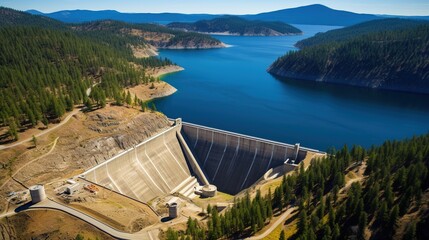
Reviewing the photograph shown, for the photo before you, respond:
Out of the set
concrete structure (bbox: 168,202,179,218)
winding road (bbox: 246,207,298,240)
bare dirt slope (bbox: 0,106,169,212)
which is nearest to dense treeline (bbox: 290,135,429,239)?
winding road (bbox: 246,207,298,240)

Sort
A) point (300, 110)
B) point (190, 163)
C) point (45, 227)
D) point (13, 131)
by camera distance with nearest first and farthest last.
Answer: point (45, 227) → point (13, 131) → point (190, 163) → point (300, 110)

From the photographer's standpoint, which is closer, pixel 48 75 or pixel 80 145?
pixel 80 145

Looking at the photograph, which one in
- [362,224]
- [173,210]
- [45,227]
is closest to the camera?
[362,224]

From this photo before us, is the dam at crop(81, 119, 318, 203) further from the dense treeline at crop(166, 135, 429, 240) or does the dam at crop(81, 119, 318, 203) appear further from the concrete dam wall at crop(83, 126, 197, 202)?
the dense treeline at crop(166, 135, 429, 240)

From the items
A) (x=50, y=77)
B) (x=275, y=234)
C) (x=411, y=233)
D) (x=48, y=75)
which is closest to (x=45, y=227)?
(x=275, y=234)

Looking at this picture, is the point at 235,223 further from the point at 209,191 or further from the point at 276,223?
the point at 209,191

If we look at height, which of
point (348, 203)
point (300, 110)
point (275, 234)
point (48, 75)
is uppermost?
point (48, 75)

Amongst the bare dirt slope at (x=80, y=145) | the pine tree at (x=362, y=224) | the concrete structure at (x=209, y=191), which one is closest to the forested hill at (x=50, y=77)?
the bare dirt slope at (x=80, y=145)

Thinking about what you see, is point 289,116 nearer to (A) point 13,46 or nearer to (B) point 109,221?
(B) point 109,221
